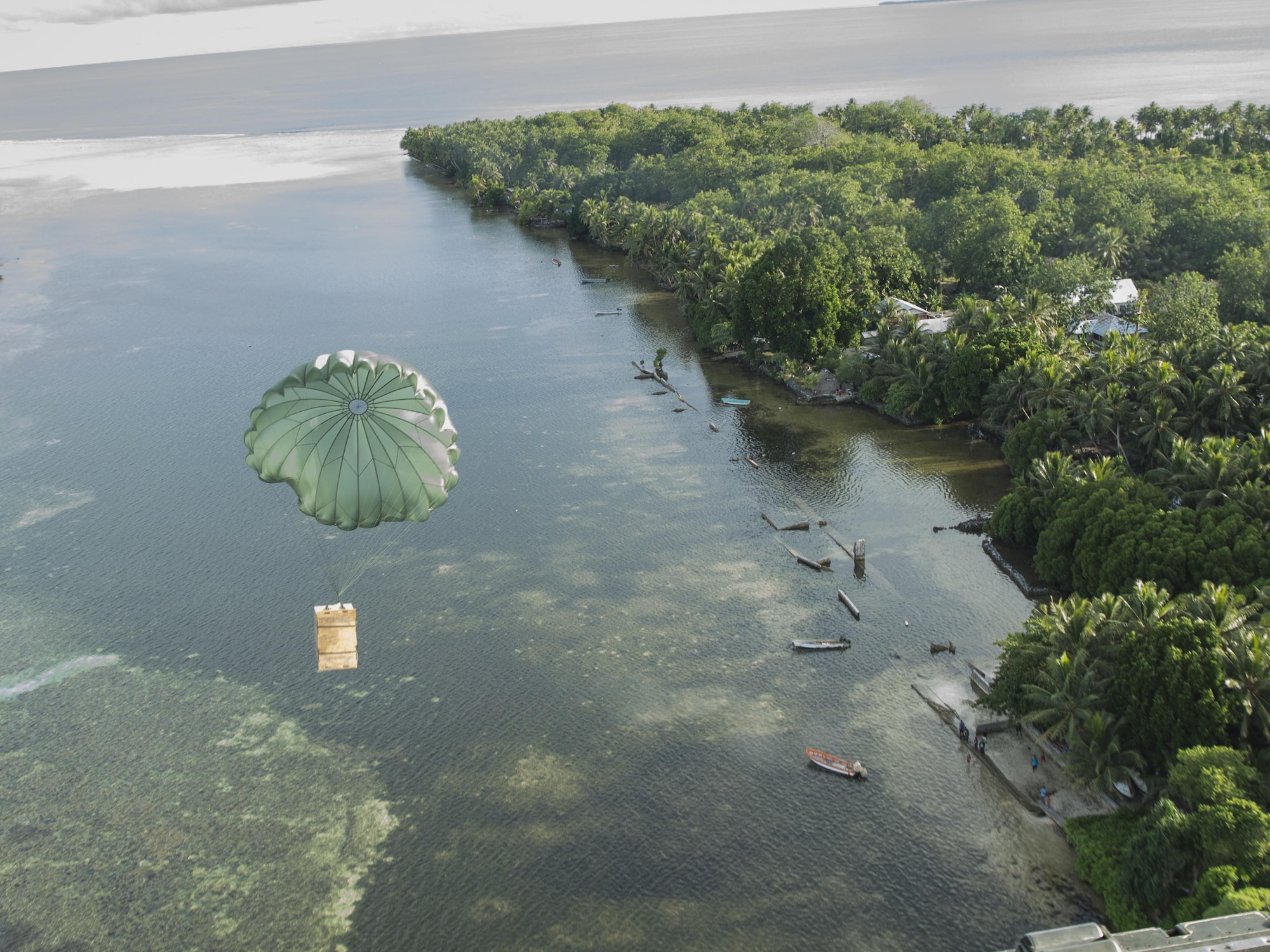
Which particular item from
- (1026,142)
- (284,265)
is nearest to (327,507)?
(284,265)

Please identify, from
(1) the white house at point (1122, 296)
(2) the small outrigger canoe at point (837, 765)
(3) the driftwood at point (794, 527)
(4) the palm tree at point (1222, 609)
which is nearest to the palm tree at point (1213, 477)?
(4) the palm tree at point (1222, 609)

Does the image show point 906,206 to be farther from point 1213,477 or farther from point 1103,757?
point 1103,757

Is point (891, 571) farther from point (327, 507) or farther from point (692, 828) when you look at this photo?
point (327, 507)

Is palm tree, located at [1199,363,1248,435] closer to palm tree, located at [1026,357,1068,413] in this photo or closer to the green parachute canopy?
palm tree, located at [1026,357,1068,413]

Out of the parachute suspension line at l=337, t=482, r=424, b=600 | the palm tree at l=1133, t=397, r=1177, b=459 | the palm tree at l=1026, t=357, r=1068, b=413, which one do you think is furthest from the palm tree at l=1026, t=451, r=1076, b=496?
the parachute suspension line at l=337, t=482, r=424, b=600

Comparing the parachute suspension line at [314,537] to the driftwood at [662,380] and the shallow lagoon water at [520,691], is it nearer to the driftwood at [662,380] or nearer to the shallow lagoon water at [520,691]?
the shallow lagoon water at [520,691]

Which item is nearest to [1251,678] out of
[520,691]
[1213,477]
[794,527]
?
[1213,477]

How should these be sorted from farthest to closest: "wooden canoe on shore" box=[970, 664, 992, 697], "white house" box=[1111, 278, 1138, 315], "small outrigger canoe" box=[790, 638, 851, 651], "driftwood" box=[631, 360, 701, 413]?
"white house" box=[1111, 278, 1138, 315] → "driftwood" box=[631, 360, 701, 413] → "small outrigger canoe" box=[790, 638, 851, 651] → "wooden canoe on shore" box=[970, 664, 992, 697]
